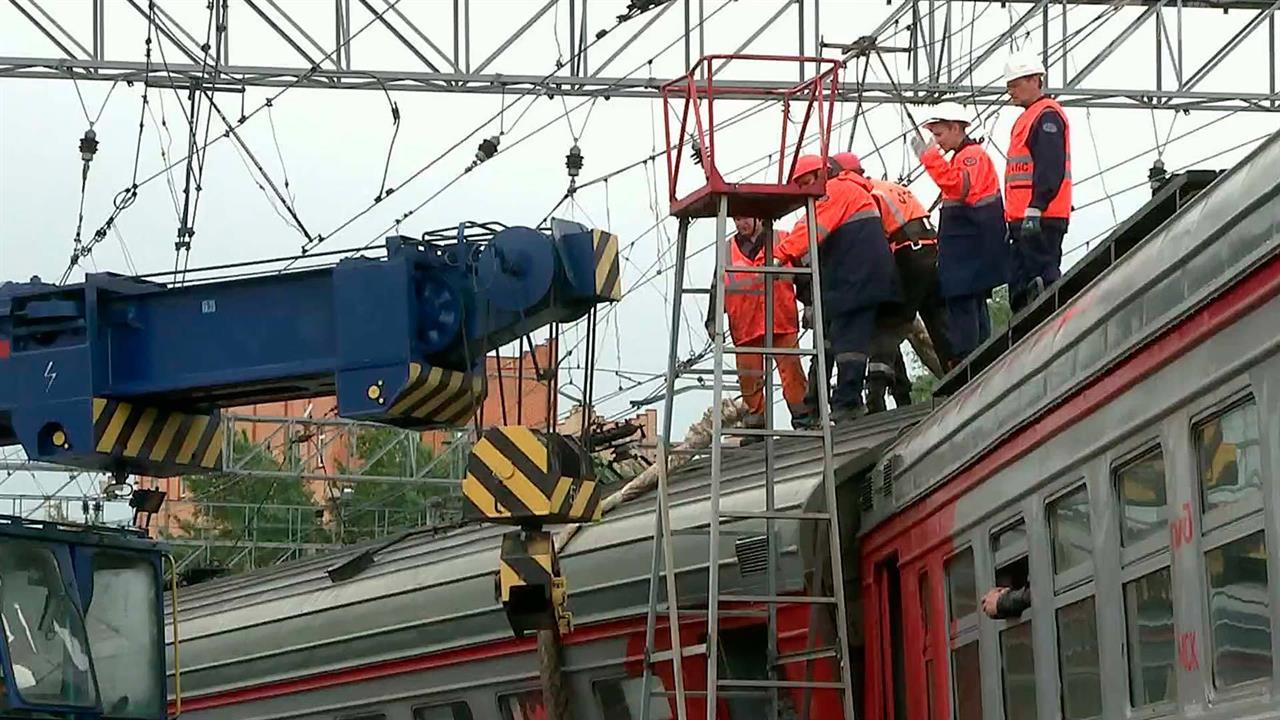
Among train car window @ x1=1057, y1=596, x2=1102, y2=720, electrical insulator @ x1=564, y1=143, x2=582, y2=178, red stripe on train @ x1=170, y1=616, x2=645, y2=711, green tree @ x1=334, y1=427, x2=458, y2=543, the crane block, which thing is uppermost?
green tree @ x1=334, y1=427, x2=458, y2=543

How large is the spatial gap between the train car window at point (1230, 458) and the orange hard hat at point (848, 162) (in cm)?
665

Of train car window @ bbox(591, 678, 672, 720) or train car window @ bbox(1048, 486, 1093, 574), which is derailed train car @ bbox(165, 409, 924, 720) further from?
train car window @ bbox(1048, 486, 1093, 574)

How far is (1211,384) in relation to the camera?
6.36 meters

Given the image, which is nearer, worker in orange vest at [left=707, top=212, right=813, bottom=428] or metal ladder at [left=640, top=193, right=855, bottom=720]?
metal ladder at [left=640, top=193, right=855, bottom=720]

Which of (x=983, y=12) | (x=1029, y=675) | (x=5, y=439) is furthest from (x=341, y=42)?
(x=1029, y=675)

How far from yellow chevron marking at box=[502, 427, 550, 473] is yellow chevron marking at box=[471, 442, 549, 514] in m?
0.08

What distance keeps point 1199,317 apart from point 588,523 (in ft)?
17.9

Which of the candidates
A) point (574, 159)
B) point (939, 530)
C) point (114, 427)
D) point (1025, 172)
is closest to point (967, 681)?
point (939, 530)

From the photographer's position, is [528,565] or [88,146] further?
[88,146]

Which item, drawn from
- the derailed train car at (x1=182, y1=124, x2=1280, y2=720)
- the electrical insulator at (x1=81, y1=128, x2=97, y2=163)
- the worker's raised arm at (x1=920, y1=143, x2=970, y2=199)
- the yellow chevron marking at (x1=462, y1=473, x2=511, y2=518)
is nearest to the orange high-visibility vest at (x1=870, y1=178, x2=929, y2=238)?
the worker's raised arm at (x1=920, y1=143, x2=970, y2=199)

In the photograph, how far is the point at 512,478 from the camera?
10.9 meters

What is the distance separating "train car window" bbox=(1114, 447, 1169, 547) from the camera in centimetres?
679

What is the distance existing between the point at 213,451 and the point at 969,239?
13.5ft

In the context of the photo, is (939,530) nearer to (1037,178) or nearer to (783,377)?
(1037,178)
